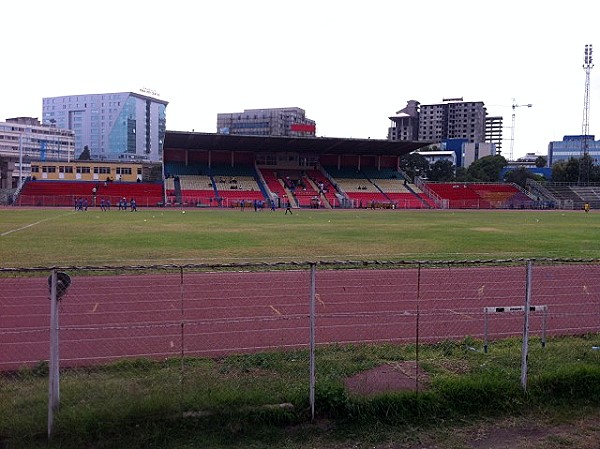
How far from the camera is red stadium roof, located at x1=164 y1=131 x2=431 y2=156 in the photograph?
69.7m

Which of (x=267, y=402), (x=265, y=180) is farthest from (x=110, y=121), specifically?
(x=267, y=402)

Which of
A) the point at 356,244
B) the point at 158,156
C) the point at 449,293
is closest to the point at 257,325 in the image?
the point at 449,293

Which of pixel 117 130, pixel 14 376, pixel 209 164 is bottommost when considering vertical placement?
pixel 14 376

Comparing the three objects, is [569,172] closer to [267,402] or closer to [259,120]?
[259,120]

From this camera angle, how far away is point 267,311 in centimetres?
1094

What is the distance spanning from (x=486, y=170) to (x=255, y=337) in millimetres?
115099

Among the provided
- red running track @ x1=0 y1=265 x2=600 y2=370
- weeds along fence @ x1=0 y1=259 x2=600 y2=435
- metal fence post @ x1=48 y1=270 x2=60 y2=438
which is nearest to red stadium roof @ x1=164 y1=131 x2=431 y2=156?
red running track @ x1=0 y1=265 x2=600 y2=370

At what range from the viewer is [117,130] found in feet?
532

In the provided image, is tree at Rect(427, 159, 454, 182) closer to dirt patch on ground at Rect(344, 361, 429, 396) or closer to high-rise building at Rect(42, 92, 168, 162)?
high-rise building at Rect(42, 92, 168, 162)

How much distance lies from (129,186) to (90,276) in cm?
5963

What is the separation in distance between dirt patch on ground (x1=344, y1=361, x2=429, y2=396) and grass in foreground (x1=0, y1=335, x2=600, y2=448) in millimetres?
131

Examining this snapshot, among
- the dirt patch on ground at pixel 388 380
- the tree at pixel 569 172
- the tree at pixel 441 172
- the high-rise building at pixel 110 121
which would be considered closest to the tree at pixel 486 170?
the tree at pixel 441 172

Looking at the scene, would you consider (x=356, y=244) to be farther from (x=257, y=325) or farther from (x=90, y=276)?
(x=257, y=325)

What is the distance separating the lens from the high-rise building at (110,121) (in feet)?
529
